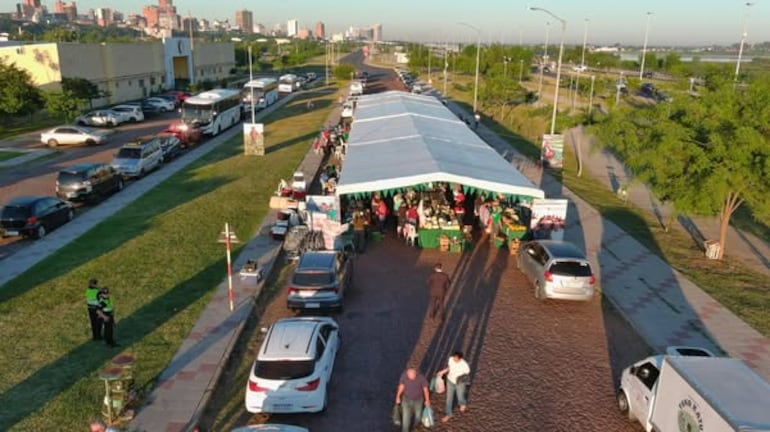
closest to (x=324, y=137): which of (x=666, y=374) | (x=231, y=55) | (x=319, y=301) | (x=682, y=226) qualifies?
(x=682, y=226)

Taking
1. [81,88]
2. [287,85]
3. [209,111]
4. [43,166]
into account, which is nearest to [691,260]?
[43,166]

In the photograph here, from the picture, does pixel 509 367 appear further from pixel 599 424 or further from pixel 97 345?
pixel 97 345

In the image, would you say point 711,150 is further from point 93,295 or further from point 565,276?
point 93,295

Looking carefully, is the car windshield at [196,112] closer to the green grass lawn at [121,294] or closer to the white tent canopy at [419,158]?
the white tent canopy at [419,158]

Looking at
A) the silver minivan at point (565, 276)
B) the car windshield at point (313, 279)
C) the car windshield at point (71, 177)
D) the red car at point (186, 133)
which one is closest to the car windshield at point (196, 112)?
the red car at point (186, 133)

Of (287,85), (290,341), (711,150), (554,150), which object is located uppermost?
(711,150)

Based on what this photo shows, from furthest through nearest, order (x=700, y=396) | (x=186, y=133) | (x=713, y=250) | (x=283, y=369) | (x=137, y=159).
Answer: (x=186, y=133) → (x=137, y=159) → (x=713, y=250) → (x=283, y=369) → (x=700, y=396)
